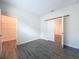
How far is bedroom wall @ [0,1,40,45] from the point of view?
15.7ft

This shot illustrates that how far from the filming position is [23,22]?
561 centimetres

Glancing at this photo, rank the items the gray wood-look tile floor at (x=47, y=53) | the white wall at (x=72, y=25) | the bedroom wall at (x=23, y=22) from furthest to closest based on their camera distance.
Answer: the bedroom wall at (x=23, y=22)
the white wall at (x=72, y=25)
the gray wood-look tile floor at (x=47, y=53)

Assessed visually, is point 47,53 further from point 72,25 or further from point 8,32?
point 8,32

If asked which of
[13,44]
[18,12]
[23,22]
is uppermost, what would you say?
[18,12]

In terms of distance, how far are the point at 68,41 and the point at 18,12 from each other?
4.00 m

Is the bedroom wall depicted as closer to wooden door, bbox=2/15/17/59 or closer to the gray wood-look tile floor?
wooden door, bbox=2/15/17/59

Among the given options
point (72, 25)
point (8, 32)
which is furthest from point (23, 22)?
point (72, 25)

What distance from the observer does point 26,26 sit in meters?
5.86

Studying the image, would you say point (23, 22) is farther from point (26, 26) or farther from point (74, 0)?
point (74, 0)

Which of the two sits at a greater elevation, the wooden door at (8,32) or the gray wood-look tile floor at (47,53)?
the wooden door at (8,32)

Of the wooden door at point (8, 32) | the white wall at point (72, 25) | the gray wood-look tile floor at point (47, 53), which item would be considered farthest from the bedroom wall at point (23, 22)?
the white wall at point (72, 25)

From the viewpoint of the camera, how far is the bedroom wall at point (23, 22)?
4789 mm

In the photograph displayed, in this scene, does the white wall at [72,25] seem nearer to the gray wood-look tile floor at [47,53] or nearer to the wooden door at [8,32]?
the gray wood-look tile floor at [47,53]

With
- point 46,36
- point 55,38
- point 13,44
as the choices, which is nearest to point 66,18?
point 55,38
